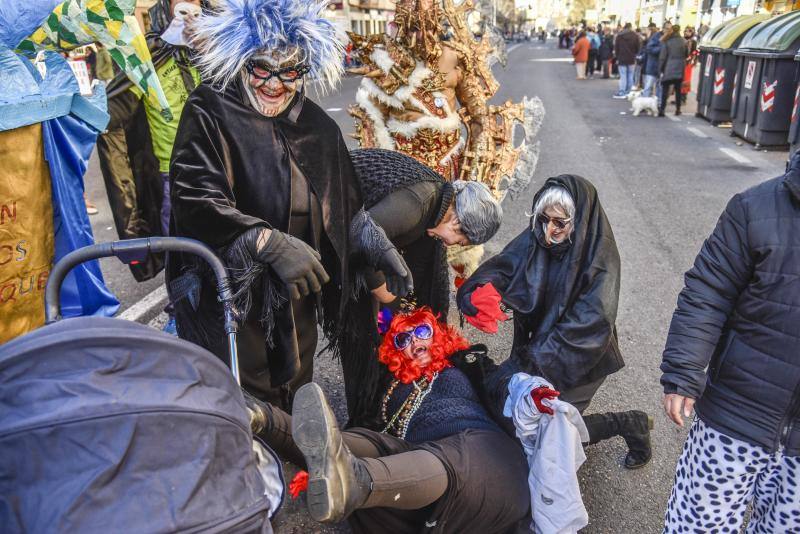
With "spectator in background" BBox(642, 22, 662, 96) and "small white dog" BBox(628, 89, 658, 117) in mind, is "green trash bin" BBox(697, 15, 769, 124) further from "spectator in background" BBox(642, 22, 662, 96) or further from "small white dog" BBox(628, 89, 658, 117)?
"spectator in background" BBox(642, 22, 662, 96)

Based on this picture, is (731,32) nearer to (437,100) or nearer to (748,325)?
(437,100)

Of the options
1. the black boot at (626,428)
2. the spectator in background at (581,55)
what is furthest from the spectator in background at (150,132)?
the spectator in background at (581,55)

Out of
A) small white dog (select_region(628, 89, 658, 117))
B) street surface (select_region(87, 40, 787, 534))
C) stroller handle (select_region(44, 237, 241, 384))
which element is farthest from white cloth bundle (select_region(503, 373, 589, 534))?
small white dog (select_region(628, 89, 658, 117))

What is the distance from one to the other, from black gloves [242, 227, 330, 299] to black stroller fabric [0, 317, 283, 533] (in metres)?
0.81

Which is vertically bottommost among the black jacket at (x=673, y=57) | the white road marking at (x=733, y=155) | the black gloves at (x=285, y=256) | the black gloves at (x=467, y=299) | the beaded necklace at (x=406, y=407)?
the white road marking at (x=733, y=155)

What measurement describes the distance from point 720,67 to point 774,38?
2.02m

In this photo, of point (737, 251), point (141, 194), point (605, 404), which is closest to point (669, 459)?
point (605, 404)

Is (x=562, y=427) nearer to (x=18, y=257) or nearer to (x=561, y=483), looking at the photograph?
(x=561, y=483)

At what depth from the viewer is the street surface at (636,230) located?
9.21 feet

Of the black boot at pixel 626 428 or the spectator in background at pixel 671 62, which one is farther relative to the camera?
the spectator in background at pixel 671 62

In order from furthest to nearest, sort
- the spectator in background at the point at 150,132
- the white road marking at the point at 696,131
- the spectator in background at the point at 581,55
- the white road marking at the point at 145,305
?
1. the spectator in background at the point at 581,55
2. the white road marking at the point at 696,131
3. the white road marking at the point at 145,305
4. the spectator in background at the point at 150,132

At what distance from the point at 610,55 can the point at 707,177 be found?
16789 mm

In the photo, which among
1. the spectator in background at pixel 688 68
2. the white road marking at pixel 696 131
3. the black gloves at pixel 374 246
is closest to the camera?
the black gloves at pixel 374 246

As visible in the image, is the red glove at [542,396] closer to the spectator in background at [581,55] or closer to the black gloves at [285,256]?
the black gloves at [285,256]
